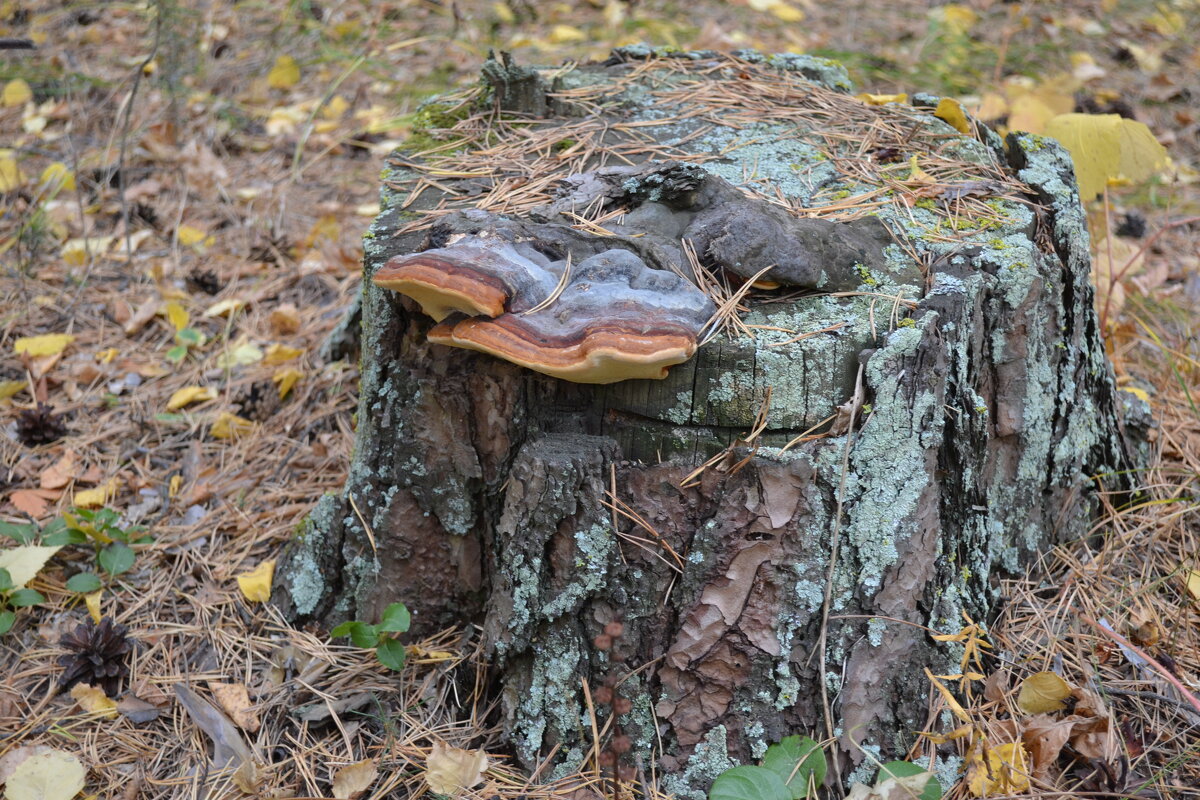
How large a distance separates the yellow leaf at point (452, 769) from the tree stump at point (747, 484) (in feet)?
0.49

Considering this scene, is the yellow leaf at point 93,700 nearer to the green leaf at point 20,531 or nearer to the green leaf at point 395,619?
the green leaf at point 20,531

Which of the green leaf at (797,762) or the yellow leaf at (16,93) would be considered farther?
the yellow leaf at (16,93)

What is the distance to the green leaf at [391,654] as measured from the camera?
2.24 meters

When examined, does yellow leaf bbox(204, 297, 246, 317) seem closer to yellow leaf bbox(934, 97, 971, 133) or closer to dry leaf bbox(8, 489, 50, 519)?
dry leaf bbox(8, 489, 50, 519)

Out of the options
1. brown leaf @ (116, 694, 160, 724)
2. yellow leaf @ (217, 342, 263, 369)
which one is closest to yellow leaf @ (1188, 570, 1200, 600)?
brown leaf @ (116, 694, 160, 724)

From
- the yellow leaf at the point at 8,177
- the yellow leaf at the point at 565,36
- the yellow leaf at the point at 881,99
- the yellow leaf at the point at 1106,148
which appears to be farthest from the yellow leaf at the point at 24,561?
the yellow leaf at the point at 565,36

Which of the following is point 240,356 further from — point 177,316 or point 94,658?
point 94,658

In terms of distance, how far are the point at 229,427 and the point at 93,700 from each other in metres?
1.23

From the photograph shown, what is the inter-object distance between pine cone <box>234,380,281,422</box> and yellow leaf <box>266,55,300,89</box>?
10.9 ft

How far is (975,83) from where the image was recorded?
5.86 m

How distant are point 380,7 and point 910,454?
6.23 metres

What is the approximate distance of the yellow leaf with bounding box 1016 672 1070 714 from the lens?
2.12 m

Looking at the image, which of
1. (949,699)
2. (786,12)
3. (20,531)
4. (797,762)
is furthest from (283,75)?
(949,699)

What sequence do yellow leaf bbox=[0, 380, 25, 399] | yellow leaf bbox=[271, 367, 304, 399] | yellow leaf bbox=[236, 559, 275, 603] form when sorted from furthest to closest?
yellow leaf bbox=[0, 380, 25, 399]
yellow leaf bbox=[271, 367, 304, 399]
yellow leaf bbox=[236, 559, 275, 603]
